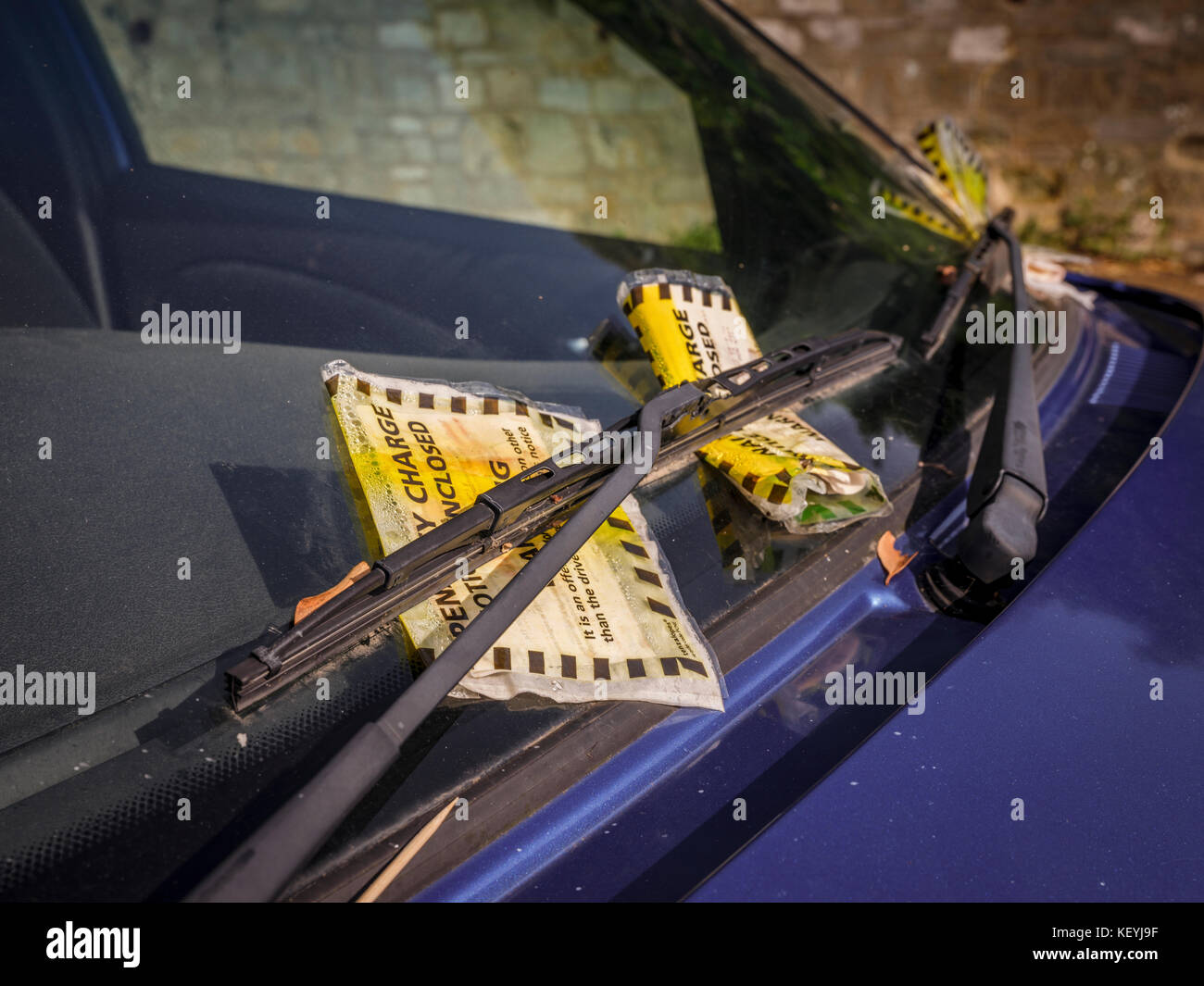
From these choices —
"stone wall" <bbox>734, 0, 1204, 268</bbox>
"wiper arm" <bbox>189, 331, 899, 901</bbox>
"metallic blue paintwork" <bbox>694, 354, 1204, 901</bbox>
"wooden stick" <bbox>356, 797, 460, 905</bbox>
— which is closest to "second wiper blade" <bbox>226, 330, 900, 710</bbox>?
"wiper arm" <bbox>189, 331, 899, 901</bbox>

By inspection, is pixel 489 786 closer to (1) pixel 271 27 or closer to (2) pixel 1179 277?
(1) pixel 271 27

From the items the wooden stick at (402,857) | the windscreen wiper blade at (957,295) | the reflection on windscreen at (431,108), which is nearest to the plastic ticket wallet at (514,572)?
the wooden stick at (402,857)

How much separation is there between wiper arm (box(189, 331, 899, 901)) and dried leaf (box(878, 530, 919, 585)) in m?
0.25

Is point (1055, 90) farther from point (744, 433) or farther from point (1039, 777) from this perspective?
point (1039, 777)

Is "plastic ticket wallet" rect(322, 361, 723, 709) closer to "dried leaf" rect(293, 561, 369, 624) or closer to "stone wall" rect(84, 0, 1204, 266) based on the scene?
"dried leaf" rect(293, 561, 369, 624)

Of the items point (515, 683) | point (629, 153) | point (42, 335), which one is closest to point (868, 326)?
point (629, 153)

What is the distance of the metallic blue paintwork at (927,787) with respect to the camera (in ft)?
3.05

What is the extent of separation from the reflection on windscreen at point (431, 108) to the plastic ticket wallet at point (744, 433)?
0.67 feet

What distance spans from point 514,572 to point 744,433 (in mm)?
448

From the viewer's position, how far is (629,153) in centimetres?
191

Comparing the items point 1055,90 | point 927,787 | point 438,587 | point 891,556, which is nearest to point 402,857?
point 438,587

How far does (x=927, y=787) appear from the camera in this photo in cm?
101
